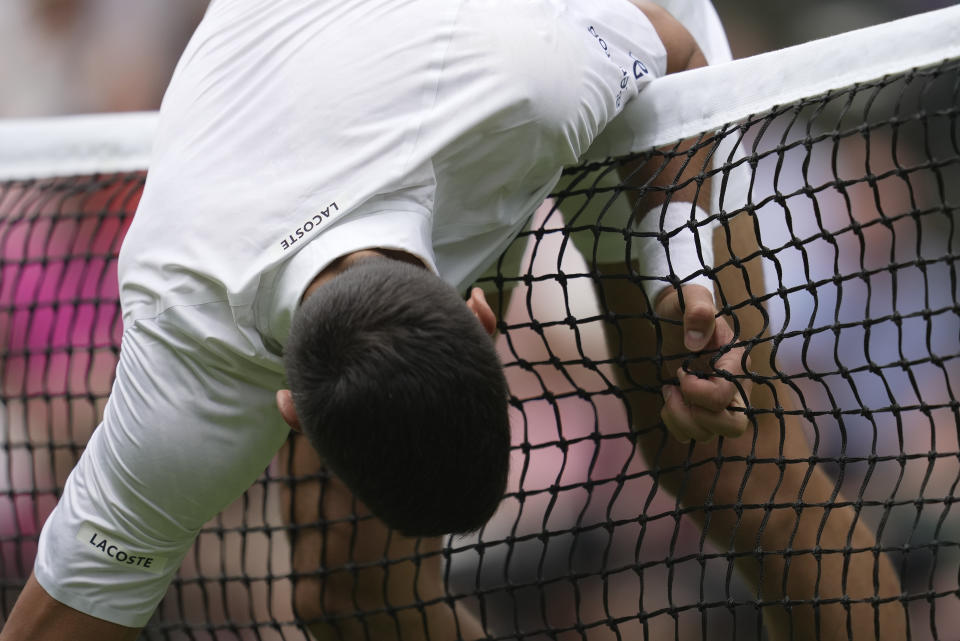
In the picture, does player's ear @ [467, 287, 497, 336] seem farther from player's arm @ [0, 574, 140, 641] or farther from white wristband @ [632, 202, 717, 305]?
player's arm @ [0, 574, 140, 641]

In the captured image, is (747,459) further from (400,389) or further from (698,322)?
(400,389)

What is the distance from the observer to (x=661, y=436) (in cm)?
134

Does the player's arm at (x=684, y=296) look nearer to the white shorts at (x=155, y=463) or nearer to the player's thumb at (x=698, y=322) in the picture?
the player's thumb at (x=698, y=322)

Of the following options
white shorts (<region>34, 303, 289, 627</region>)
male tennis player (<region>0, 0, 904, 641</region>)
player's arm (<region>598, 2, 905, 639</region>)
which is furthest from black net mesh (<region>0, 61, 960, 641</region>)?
white shorts (<region>34, 303, 289, 627</region>)

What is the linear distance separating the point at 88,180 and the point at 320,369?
1007mm

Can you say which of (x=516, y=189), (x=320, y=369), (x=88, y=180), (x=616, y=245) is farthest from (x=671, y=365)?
(x=88, y=180)

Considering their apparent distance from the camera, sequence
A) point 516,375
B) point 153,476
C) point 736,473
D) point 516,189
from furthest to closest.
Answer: point 516,375 < point 736,473 < point 516,189 < point 153,476

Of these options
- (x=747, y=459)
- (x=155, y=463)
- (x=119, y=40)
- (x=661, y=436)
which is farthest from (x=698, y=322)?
(x=119, y=40)

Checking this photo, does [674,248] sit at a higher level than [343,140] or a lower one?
lower

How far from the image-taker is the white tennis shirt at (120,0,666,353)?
90 centimetres

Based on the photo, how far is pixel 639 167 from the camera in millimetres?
1182

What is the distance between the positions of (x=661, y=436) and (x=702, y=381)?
0.94 ft

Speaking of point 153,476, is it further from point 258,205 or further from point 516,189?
point 516,189

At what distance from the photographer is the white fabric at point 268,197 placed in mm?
907
